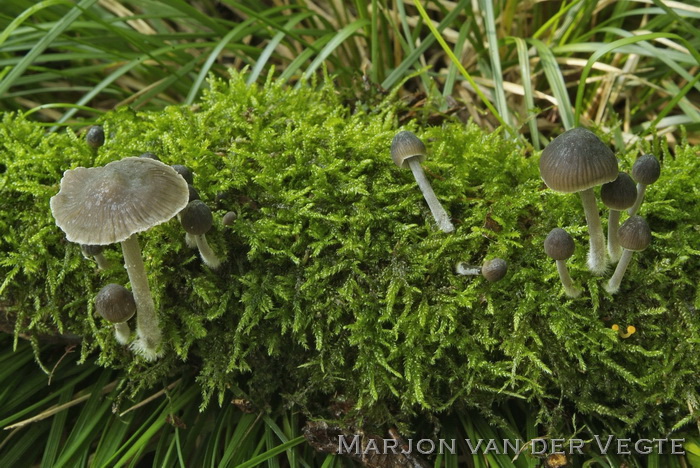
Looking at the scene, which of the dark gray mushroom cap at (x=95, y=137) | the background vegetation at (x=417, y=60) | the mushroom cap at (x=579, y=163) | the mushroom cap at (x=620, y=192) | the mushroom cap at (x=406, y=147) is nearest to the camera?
the mushroom cap at (x=579, y=163)

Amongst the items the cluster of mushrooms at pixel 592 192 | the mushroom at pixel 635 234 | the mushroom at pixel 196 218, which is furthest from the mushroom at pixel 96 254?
the mushroom at pixel 635 234

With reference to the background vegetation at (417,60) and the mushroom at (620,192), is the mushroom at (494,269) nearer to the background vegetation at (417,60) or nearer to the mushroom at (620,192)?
the mushroom at (620,192)

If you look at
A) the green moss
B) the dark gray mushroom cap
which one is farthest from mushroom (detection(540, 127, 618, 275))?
the dark gray mushroom cap

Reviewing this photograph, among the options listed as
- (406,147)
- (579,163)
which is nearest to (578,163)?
(579,163)

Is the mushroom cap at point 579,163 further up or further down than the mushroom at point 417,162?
further up

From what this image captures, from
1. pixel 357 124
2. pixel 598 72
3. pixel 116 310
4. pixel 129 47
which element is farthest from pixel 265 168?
pixel 598 72

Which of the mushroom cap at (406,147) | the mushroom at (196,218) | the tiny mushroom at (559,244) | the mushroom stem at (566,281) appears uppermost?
the mushroom cap at (406,147)
